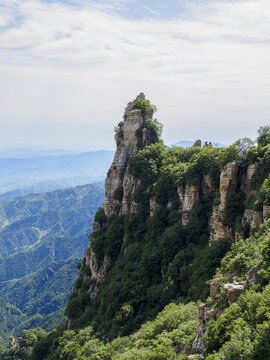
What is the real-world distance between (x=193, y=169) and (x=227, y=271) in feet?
76.1

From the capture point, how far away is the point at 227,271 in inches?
1275

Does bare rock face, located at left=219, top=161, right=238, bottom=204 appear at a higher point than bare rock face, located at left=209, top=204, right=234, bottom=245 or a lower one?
higher

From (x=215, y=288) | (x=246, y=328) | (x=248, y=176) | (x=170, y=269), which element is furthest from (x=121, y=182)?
(x=246, y=328)

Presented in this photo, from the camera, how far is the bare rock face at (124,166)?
69.1 m

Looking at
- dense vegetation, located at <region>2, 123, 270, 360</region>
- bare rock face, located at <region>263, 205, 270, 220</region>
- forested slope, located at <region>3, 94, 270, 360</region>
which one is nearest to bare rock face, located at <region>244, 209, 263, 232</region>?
forested slope, located at <region>3, 94, 270, 360</region>

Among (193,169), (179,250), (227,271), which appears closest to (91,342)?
(179,250)

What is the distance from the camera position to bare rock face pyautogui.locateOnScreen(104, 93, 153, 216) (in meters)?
69.1

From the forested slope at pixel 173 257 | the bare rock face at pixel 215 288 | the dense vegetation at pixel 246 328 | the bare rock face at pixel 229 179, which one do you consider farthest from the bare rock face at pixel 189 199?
the dense vegetation at pixel 246 328

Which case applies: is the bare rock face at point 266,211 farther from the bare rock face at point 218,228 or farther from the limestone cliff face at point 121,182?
the limestone cliff face at point 121,182

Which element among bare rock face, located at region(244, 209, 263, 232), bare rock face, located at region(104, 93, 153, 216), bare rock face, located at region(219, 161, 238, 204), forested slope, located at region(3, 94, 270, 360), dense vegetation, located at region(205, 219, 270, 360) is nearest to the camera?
dense vegetation, located at region(205, 219, 270, 360)

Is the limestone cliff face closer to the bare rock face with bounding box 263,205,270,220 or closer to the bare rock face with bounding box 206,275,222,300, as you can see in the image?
the bare rock face with bounding box 263,205,270,220

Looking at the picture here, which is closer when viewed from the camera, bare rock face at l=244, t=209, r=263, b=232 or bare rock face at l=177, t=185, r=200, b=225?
bare rock face at l=244, t=209, r=263, b=232

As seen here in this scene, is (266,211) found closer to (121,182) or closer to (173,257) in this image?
(173,257)

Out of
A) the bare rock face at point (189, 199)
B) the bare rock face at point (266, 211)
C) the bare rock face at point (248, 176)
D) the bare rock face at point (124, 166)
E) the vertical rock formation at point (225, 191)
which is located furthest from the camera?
the bare rock face at point (124, 166)
